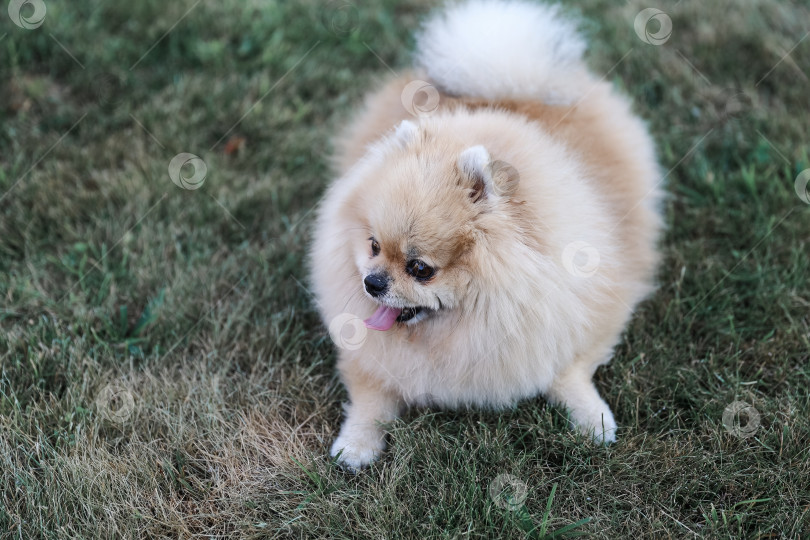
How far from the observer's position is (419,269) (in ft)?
6.80

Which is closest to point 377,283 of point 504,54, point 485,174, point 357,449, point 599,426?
point 485,174

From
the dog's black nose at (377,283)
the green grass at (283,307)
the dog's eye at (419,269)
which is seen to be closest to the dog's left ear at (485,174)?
the dog's eye at (419,269)

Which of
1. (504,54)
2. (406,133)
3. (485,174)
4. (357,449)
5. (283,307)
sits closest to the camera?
(485,174)

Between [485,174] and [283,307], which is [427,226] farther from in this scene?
[283,307]

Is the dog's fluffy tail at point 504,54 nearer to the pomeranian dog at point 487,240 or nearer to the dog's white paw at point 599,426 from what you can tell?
the pomeranian dog at point 487,240

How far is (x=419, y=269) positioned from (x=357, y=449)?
786 millimetres

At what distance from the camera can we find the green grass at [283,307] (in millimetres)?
2229

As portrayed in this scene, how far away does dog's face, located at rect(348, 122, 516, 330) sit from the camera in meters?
2.02

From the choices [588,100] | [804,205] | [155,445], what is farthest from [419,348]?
[804,205]

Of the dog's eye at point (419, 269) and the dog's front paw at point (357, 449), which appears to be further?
the dog's front paw at point (357, 449)

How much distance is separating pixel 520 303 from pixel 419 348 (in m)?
0.41

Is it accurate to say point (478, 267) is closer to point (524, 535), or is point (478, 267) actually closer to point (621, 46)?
point (524, 535)

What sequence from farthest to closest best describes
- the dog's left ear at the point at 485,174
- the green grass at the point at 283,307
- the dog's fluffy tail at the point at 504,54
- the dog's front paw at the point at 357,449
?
the dog's fluffy tail at the point at 504,54
the dog's front paw at the point at 357,449
the green grass at the point at 283,307
the dog's left ear at the point at 485,174

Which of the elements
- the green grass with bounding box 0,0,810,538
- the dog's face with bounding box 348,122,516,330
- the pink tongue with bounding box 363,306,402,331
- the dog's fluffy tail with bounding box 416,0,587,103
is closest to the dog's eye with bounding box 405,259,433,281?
the dog's face with bounding box 348,122,516,330
